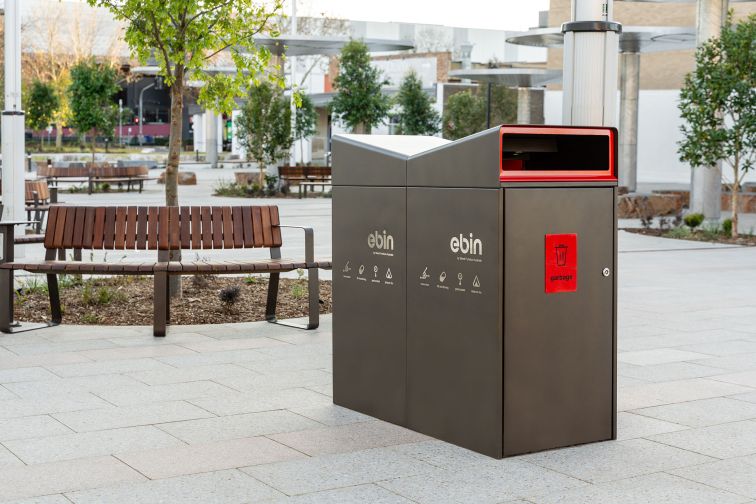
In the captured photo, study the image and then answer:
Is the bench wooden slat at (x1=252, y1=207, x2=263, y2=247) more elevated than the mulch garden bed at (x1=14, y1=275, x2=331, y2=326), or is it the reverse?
the bench wooden slat at (x1=252, y1=207, x2=263, y2=247)

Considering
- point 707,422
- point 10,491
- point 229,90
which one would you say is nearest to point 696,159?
point 229,90

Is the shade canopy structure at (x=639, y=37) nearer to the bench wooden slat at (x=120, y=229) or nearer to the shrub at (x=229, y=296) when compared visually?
the shrub at (x=229, y=296)

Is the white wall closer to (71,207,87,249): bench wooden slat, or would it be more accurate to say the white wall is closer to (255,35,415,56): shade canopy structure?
(255,35,415,56): shade canopy structure

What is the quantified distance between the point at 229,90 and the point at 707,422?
21.2 ft

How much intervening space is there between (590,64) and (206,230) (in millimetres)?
3701

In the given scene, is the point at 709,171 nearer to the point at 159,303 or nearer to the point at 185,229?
the point at 185,229

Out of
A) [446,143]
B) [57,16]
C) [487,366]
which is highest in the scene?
[57,16]

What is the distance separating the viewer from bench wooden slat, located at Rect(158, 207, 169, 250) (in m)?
8.62

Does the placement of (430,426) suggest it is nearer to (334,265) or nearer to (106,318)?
(334,265)

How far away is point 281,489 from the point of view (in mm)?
4523

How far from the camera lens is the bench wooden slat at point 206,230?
8898mm

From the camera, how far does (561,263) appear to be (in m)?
5.09

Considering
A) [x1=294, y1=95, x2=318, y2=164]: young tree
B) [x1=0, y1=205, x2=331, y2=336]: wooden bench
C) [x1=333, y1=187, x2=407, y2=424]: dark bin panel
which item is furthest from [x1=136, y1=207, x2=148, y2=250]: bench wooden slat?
[x1=294, y1=95, x2=318, y2=164]: young tree

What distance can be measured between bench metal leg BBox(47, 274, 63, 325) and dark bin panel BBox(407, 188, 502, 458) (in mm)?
4080
